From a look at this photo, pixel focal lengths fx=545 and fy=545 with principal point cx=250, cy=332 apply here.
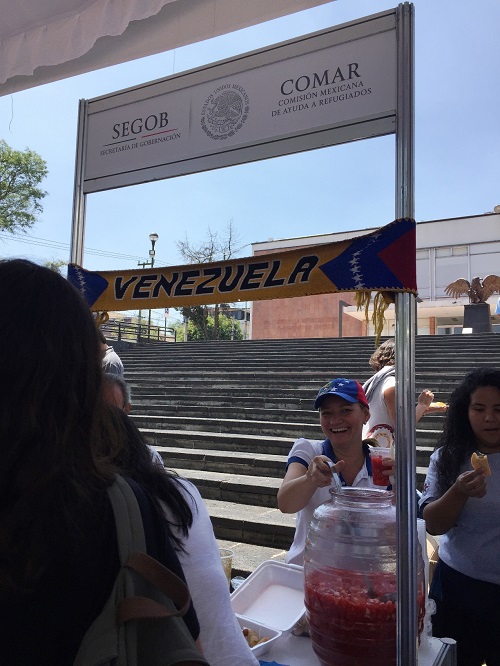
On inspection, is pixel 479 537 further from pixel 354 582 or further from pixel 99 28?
pixel 99 28

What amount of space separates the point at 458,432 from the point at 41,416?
1880 mm

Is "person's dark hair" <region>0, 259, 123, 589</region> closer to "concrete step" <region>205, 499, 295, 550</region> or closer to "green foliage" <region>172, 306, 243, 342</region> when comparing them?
"concrete step" <region>205, 499, 295, 550</region>

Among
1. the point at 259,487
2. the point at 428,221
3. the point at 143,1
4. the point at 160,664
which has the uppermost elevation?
the point at 428,221

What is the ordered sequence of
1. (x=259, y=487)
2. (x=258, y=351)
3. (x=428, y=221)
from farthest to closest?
(x=428, y=221) → (x=258, y=351) → (x=259, y=487)

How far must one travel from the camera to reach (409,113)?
1.48 meters

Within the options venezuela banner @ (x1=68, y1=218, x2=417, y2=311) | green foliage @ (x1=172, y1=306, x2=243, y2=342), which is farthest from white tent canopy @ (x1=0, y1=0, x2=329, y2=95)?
green foliage @ (x1=172, y1=306, x2=243, y2=342)

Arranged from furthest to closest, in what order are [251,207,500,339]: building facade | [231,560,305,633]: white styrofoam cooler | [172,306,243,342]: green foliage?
[172,306,243,342]: green foliage, [251,207,500,339]: building facade, [231,560,305,633]: white styrofoam cooler

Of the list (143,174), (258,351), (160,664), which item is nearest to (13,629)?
(160,664)

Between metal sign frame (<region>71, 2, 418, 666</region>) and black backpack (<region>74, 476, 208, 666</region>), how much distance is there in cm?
69

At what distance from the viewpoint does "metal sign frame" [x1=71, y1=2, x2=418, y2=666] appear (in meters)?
1.35

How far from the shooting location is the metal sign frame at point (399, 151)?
1348 millimetres

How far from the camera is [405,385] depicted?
1.44 metres

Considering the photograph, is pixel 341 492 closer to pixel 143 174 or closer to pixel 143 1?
pixel 143 174

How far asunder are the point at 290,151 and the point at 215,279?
479 mm
